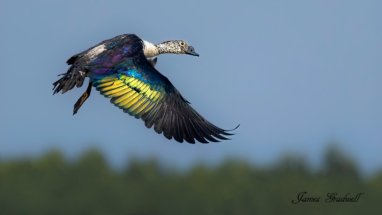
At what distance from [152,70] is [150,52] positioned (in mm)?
1593

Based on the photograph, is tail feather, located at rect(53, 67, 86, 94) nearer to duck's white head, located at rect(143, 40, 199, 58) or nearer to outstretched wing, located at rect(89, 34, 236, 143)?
outstretched wing, located at rect(89, 34, 236, 143)

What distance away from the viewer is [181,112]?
979 inches

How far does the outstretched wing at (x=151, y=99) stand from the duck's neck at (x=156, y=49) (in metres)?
1.21

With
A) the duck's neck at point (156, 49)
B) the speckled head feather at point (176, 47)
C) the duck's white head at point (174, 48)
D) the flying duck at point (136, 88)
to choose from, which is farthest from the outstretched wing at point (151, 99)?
the speckled head feather at point (176, 47)

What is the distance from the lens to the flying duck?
24.4 metres

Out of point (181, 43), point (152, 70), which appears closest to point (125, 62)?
point (152, 70)

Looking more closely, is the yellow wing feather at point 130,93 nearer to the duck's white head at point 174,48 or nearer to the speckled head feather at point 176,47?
the duck's white head at point 174,48

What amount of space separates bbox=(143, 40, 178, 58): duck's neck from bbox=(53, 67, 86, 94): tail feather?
6.82ft

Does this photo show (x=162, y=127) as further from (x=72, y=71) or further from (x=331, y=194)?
(x=331, y=194)

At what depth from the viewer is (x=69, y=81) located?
79.5 feet

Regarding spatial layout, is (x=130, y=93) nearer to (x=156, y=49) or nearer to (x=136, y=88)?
(x=136, y=88)

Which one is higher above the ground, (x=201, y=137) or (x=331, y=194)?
(x=201, y=137)

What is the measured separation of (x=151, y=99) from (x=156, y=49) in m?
2.86

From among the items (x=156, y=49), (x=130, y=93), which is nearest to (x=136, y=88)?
(x=130, y=93)
